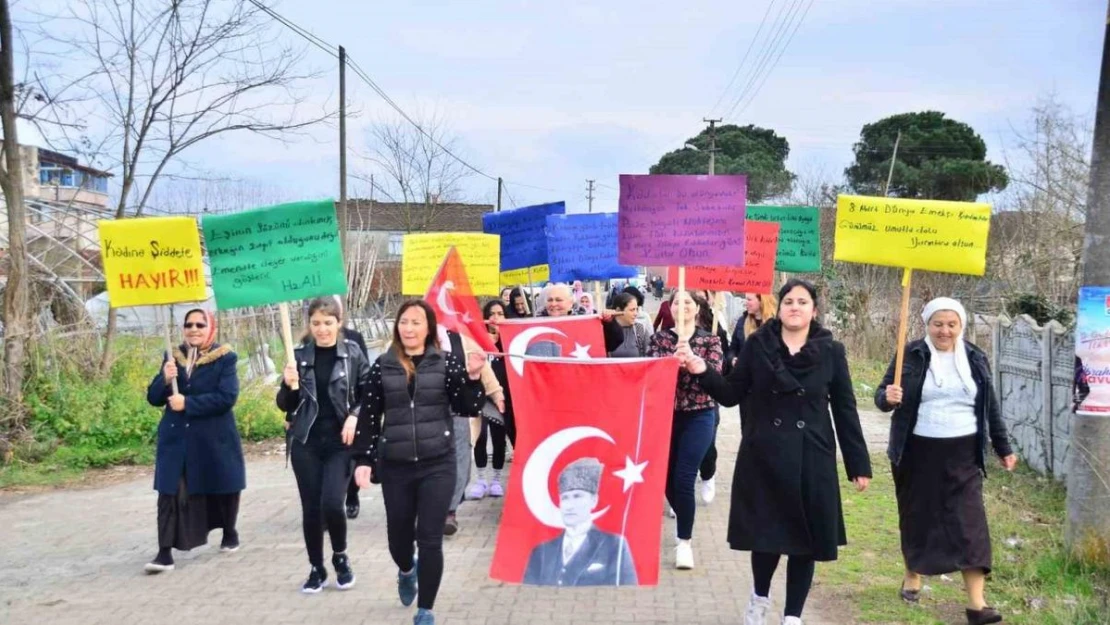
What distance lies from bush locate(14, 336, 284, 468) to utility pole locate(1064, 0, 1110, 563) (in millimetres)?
9475

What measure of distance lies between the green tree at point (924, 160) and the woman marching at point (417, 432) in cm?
3485

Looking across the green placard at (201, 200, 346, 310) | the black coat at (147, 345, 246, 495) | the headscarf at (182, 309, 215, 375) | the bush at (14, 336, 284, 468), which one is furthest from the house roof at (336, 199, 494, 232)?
the green placard at (201, 200, 346, 310)

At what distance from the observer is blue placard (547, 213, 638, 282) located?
35.0 feet

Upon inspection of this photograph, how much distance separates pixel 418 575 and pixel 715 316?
9.79 feet

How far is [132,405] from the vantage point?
13.0m

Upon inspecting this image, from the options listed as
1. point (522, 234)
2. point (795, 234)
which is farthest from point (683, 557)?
point (522, 234)

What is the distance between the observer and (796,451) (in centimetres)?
550

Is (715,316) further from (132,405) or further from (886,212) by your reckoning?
(132,405)

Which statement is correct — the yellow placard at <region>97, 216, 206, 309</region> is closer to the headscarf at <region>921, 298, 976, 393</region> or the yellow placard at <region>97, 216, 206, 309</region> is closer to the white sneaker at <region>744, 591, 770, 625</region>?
the white sneaker at <region>744, 591, 770, 625</region>

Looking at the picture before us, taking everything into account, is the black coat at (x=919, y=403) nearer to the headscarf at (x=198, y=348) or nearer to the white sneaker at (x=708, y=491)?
the white sneaker at (x=708, y=491)

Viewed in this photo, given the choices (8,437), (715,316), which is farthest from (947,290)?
(8,437)

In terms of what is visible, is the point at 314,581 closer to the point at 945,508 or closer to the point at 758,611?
the point at 758,611

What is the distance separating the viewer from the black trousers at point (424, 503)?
5.72 m

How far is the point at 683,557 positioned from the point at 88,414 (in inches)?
319
